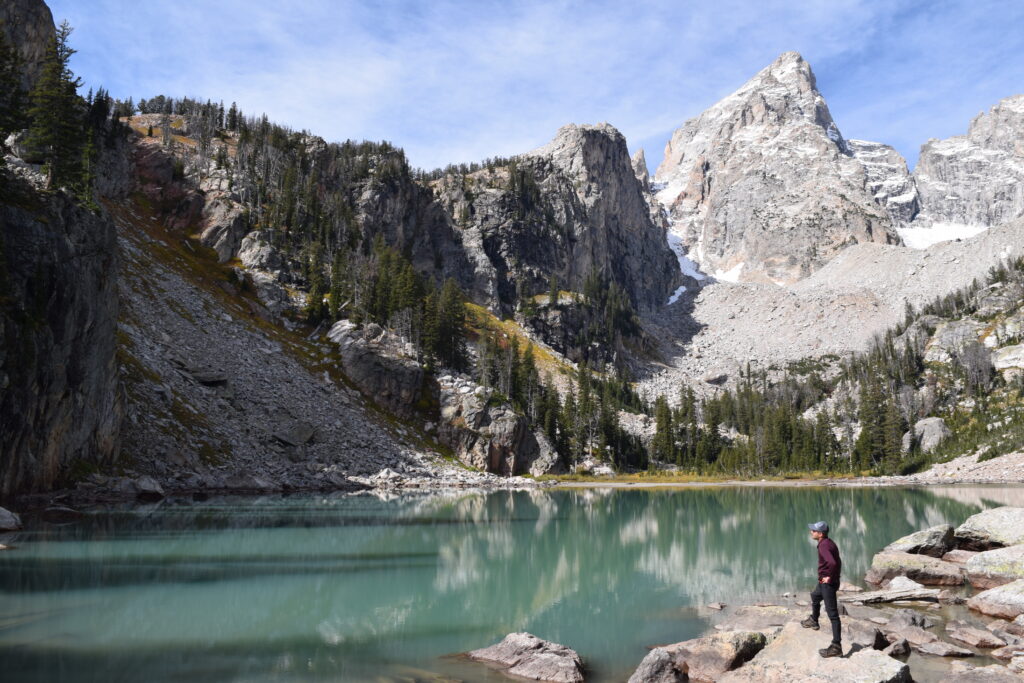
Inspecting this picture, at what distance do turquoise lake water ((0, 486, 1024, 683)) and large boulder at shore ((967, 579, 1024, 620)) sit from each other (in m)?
5.96

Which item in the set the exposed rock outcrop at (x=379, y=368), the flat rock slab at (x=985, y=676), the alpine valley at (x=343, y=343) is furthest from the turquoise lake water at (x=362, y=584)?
the exposed rock outcrop at (x=379, y=368)

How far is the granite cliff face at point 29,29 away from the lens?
77.2 m

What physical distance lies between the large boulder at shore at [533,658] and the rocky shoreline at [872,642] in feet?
0.08

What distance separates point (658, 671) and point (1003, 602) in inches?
525

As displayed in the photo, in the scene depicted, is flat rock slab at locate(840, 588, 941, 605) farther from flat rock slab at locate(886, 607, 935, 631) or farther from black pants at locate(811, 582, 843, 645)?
black pants at locate(811, 582, 843, 645)

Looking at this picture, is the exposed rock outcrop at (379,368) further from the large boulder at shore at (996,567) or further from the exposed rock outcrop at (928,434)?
the exposed rock outcrop at (928,434)

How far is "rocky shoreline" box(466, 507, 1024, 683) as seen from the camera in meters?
13.8

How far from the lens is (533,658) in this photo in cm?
1578

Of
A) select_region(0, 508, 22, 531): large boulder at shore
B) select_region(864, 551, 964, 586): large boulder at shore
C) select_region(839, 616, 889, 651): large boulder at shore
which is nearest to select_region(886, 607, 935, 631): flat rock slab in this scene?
select_region(839, 616, 889, 651): large boulder at shore

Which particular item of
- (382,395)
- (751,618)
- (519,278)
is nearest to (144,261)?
(382,395)

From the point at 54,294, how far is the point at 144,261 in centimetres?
4457

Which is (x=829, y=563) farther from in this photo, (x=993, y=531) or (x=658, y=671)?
(x=993, y=531)

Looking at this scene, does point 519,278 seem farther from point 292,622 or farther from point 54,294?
point 292,622

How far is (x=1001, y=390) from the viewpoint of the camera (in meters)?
127
